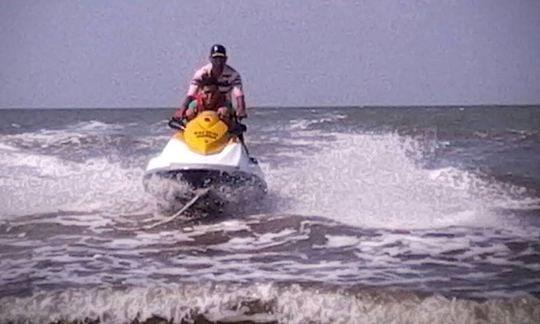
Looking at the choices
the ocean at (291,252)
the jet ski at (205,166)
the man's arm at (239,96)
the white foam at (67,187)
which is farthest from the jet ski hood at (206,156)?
the white foam at (67,187)

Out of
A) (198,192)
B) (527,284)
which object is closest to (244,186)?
(198,192)

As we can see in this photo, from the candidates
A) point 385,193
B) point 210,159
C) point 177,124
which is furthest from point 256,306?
point 385,193

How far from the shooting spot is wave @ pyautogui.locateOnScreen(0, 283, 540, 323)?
3529 mm

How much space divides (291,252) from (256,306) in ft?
4.55

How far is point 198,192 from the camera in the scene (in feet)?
19.8

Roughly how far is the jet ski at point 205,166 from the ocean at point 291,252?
0.32m

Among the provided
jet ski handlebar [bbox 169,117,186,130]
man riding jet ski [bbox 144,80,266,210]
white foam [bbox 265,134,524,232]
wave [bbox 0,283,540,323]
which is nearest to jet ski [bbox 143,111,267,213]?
man riding jet ski [bbox 144,80,266,210]

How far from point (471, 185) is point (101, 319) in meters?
6.30

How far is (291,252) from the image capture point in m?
5.04

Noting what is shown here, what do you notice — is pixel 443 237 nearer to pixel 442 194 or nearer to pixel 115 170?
pixel 442 194

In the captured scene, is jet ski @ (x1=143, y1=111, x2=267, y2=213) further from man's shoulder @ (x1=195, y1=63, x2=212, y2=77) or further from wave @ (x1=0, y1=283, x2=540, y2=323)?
wave @ (x1=0, y1=283, x2=540, y2=323)

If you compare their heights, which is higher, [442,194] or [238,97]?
[238,97]

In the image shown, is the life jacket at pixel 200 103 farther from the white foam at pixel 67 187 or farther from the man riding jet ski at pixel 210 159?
the white foam at pixel 67 187

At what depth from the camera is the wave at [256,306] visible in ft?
11.6
